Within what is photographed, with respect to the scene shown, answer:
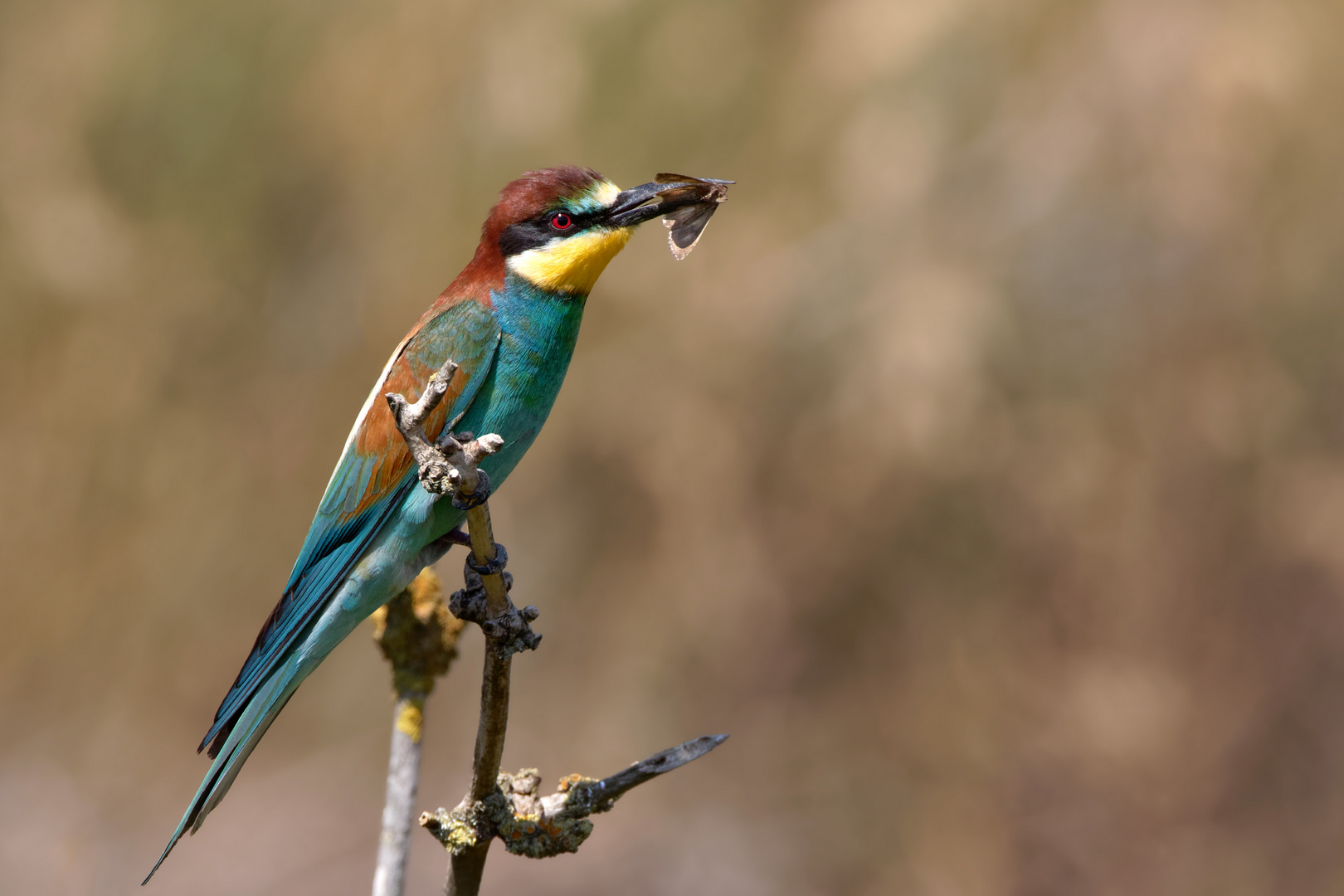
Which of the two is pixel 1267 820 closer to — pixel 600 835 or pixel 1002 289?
pixel 1002 289

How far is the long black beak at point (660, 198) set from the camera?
2.49m

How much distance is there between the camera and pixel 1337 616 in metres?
4.10

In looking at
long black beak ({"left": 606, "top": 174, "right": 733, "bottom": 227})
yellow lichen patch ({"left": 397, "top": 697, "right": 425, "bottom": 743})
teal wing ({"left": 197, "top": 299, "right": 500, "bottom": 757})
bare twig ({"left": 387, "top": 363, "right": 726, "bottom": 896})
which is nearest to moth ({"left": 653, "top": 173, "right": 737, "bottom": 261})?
long black beak ({"left": 606, "top": 174, "right": 733, "bottom": 227})

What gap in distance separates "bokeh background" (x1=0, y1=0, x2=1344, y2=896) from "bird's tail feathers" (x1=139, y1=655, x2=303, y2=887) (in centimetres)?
259

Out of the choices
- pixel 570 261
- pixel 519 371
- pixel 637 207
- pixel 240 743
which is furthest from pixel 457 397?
pixel 240 743

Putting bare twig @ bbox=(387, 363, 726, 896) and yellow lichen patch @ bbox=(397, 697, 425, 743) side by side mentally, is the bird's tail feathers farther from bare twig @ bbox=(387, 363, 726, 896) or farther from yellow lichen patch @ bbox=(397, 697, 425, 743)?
bare twig @ bbox=(387, 363, 726, 896)

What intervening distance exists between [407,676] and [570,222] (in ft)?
3.78

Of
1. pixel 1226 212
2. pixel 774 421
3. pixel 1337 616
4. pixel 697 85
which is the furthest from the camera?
pixel 697 85

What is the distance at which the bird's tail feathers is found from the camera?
6.95ft

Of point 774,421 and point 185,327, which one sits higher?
point 185,327

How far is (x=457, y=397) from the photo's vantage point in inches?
92.5

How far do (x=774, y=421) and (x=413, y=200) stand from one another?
7.70ft

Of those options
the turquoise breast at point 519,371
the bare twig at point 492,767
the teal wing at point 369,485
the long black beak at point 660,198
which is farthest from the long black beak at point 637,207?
the bare twig at point 492,767

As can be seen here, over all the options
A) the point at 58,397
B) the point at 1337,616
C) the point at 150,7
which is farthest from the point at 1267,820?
the point at 150,7
